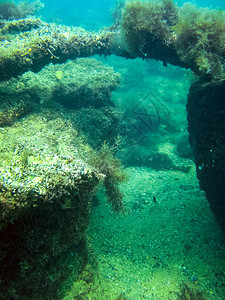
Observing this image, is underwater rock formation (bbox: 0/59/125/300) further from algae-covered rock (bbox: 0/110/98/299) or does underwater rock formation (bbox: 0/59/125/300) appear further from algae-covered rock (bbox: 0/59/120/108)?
algae-covered rock (bbox: 0/59/120/108)

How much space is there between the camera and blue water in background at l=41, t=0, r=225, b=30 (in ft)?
84.1

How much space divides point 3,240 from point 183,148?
8615 mm

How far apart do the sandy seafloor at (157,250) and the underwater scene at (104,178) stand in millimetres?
23

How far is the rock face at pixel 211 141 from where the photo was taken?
13.4 ft

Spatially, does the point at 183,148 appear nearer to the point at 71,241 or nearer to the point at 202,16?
the point at 202,16

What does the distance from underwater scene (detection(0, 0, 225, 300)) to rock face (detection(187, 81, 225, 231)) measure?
26mm

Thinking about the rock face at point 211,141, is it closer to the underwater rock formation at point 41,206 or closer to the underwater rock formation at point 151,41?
the underwater rock formation at point 151,41

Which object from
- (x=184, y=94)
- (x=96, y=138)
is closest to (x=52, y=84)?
(x=96, y=138)

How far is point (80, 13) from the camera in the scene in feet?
93.7

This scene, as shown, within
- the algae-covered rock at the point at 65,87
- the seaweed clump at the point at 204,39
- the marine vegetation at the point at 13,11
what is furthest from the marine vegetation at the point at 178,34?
the marine vegetation at the point at 13,11

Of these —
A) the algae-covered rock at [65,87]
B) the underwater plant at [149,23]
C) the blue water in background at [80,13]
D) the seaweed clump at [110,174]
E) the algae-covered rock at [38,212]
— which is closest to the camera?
the algae-covered rock at [38,212]

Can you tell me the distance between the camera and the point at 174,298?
127 inches

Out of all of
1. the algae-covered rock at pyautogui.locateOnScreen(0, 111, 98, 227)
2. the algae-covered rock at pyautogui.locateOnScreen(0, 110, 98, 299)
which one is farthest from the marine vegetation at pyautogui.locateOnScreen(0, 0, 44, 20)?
the algae-covered rock at pyautogui.locateOnScreen(0, 110, 98, 299)

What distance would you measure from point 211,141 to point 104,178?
283cm
